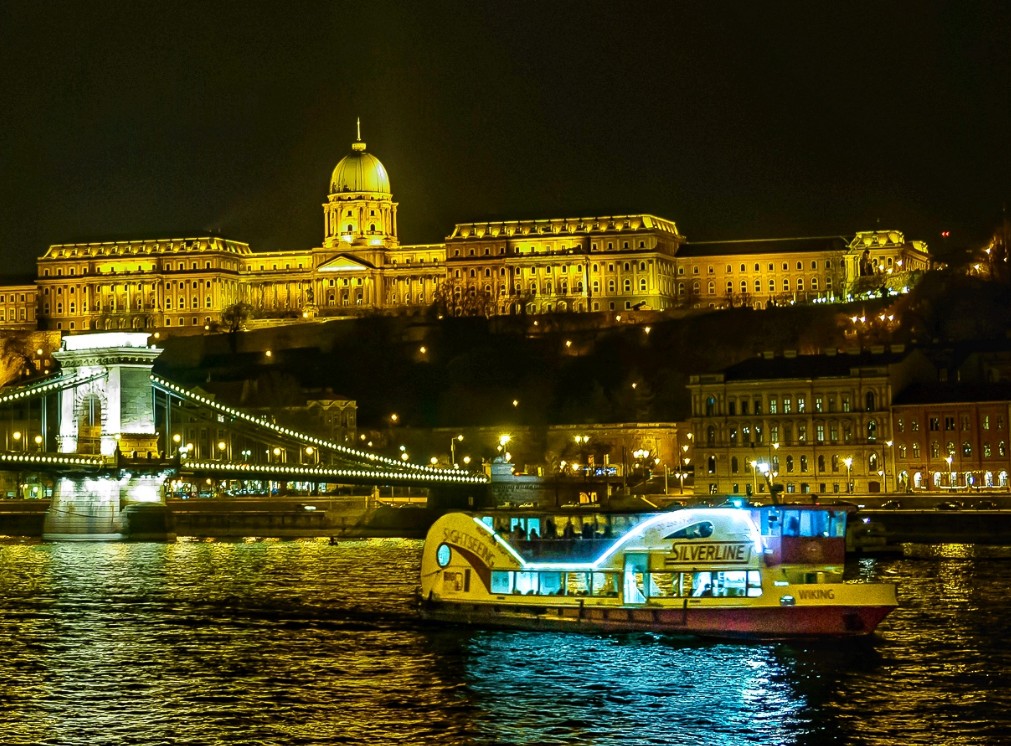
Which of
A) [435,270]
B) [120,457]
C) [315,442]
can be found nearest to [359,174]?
[435,270]

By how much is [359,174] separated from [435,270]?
17.0 metres

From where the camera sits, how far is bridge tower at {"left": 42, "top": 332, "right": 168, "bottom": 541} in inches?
2842

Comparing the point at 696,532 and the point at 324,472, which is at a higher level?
the point at 324,472

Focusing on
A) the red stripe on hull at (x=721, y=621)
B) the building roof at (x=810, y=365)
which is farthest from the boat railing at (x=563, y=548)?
the building roof at (x=810, y=365)

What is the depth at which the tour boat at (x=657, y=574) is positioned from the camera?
129ft

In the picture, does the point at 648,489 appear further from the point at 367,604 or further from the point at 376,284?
the point at 376,284

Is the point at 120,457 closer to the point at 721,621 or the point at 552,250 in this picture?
the point at 721,621

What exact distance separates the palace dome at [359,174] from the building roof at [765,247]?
32.2 metres

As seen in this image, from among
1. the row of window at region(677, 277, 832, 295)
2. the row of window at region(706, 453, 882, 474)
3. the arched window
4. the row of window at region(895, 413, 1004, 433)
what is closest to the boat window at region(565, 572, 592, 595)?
the row of window at region(706, 453, 882, 474)

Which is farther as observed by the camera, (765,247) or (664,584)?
(765,247)

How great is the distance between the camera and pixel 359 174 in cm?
18250

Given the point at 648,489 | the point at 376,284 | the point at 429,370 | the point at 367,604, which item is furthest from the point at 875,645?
the point at 376,284

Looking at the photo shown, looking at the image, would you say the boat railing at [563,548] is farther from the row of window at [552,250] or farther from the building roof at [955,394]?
the row of window at [552,250]

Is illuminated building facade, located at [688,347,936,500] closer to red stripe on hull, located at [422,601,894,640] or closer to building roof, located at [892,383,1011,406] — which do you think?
building roof, located at [892,383,1011,406]
